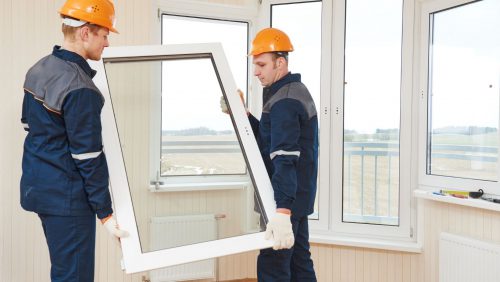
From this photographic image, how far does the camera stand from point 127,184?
5.39 feet

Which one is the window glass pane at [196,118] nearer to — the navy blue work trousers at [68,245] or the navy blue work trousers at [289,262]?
the navy blue work trousers at [289,262]

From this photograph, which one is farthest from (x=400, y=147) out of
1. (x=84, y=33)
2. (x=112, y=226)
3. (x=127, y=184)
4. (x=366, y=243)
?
(x=84, y=33)

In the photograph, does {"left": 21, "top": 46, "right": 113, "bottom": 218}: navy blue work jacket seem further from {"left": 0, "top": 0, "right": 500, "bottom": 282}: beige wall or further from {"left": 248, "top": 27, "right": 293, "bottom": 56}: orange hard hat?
{"left": 0, "top": 0, "right": 500, "bottom": 282}: beige wall

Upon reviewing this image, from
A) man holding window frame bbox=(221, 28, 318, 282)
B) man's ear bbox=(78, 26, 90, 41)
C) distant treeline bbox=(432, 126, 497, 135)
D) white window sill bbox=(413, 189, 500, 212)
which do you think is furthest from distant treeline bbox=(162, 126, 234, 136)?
distant treeline bbox=(432, 126, 497, 135)

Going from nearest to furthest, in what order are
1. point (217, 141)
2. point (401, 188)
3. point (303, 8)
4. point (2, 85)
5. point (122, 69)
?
point (122, 69) < point (217, 141) < point (2, 85) < point (401, 188) < point (303, 8)

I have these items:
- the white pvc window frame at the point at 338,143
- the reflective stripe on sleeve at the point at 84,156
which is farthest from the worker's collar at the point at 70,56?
the white pvc window frame at the point at 338,143

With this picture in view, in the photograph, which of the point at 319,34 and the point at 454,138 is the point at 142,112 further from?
the point at 454,138

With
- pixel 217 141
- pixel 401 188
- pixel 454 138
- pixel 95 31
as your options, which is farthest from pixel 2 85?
pixel 454 138

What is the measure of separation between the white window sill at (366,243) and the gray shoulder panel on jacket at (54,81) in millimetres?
2005

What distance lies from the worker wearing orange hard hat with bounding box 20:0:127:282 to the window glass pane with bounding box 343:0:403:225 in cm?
194

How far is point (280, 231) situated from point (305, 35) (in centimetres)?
185

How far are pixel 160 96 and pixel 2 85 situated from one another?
1.21 metres

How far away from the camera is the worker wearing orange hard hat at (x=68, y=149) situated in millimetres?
1455

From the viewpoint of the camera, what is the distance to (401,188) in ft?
9.41
